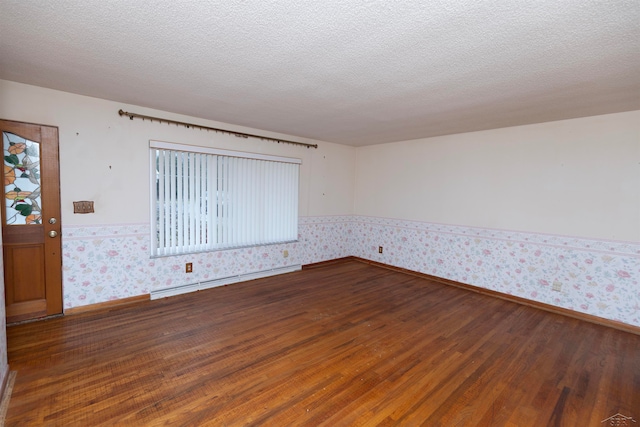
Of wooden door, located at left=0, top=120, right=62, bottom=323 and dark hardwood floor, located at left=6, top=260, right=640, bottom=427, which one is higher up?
wooden door, located at left=0, top=120, right=62, bottom=323

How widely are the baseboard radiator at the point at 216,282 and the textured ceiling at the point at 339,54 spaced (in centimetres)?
232

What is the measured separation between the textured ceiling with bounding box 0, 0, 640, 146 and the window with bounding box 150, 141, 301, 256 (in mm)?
854

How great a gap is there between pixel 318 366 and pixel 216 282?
234 cm

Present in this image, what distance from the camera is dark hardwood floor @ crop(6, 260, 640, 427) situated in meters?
1.83

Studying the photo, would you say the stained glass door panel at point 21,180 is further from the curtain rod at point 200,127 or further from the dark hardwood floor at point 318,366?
the dark hardwood floor at point 318,366

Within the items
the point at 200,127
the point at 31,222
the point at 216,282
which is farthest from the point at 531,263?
the point at 31,222

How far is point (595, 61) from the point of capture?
195 centimetres

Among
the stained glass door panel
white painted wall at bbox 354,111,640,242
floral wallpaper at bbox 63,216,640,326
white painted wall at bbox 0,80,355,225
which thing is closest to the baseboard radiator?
floral wallpaper at bbox 63,216,640,326

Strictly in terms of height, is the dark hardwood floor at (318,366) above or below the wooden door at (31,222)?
below

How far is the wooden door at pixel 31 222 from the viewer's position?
279 cm

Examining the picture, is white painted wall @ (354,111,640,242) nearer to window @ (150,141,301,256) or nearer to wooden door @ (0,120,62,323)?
window @ (150,141,301,256)

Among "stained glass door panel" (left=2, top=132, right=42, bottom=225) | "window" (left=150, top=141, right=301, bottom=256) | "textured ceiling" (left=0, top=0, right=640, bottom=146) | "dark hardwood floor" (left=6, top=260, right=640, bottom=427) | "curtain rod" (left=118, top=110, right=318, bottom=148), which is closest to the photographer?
"textured ceiling" (left=0, top=0, right=640, bottom=146)

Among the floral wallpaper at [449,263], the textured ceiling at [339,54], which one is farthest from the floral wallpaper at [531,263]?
the textured ceiling at [339,54]

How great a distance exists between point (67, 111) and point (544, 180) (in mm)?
5631
